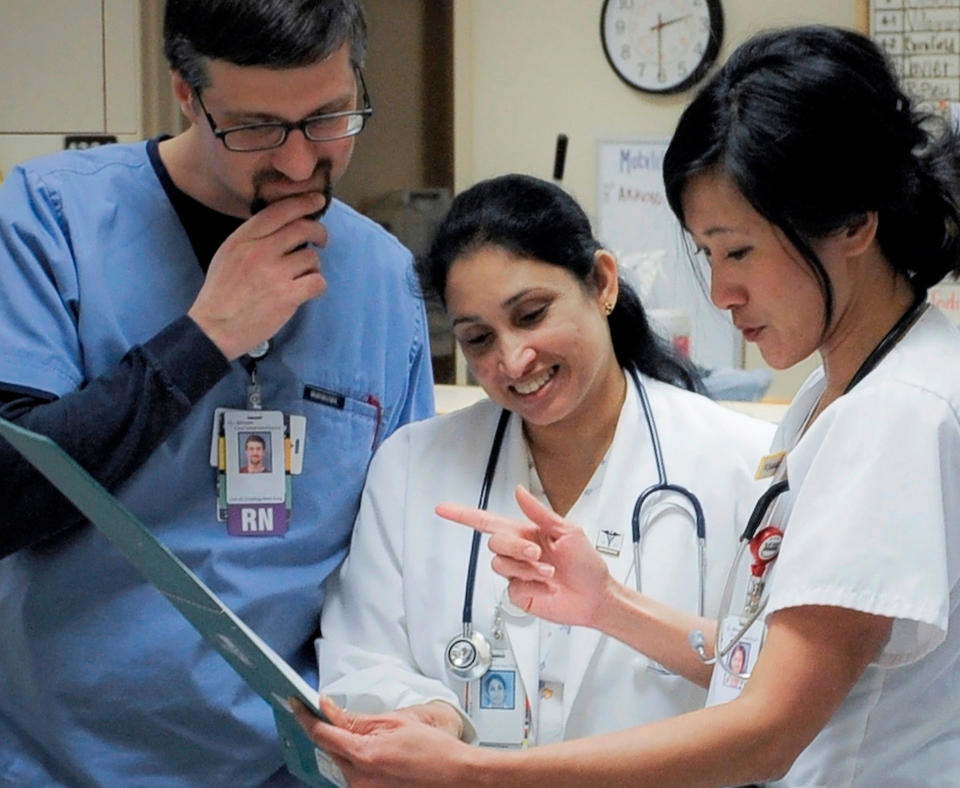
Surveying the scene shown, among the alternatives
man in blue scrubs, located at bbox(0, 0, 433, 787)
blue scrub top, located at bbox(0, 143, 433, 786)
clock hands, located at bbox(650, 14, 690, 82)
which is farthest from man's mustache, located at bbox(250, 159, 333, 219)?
clock hands, located at bbox(650, 14, 690, 82)

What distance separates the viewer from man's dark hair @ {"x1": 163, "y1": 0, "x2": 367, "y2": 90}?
143 cm

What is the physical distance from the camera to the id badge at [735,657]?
1.27 m

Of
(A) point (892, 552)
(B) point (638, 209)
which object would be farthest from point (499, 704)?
(B) point (638, 209)

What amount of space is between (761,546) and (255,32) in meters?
0.78

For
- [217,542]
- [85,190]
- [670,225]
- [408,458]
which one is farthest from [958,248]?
[670,225]

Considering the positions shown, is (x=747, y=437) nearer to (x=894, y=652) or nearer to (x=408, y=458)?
(x=408, y=458)

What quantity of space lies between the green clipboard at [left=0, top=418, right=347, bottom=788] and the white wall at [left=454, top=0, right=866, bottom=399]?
10.5 feet

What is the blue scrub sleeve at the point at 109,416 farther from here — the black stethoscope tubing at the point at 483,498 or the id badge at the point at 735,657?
the id badge at the point at 735,657

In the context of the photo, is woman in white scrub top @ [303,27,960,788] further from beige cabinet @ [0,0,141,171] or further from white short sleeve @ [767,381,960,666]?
beige cabinet @ [0,0,141,171]

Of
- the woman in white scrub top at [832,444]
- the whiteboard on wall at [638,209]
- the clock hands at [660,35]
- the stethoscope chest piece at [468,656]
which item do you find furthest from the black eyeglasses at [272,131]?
the clock hands at [660,35]

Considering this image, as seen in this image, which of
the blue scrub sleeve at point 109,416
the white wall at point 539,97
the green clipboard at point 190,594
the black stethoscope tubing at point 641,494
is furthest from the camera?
the white wall at point 539,97

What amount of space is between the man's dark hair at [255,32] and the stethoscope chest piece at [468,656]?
2.39 feet

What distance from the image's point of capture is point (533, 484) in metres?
1.78

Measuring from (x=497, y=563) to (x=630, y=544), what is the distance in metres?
0.23
